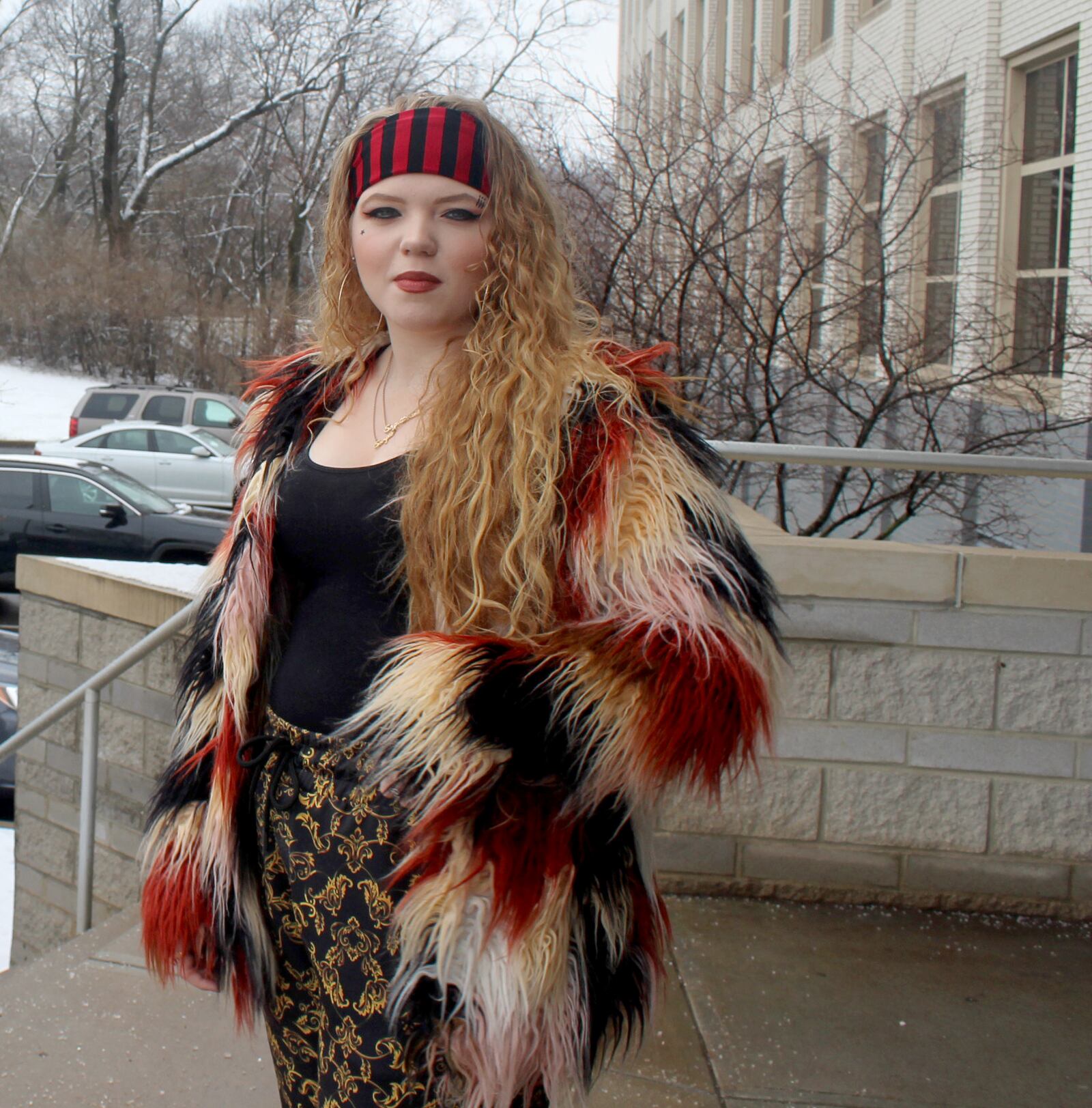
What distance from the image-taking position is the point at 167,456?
62.6 feet

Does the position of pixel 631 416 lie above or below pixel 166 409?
below

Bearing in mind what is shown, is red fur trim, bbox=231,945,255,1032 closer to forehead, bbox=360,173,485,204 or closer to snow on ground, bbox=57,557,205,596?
forehead, bbox=360,173,485,204

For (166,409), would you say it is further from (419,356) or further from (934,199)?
(419,356)

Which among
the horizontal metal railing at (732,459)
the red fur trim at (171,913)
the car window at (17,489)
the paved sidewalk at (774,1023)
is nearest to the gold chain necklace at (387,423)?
the red fur trim at (171,913)

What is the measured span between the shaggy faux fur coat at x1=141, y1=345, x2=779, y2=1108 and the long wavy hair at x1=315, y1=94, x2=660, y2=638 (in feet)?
0.14

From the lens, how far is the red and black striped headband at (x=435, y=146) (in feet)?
5.99

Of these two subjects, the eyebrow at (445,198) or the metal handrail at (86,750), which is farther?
the metal handrail at (86,750)

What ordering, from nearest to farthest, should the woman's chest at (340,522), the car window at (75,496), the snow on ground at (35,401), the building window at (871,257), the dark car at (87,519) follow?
the woman's chest at (340,522) < the building window at (871,257) < the dark car at (87,519) < the car window at (75,496) < the snow on ground at (35,401)

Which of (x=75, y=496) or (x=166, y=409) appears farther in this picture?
(x=166, y=409)

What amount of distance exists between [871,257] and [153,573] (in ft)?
19.0

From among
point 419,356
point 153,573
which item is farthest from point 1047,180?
point 419,356

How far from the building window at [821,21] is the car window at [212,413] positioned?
37.9 feet

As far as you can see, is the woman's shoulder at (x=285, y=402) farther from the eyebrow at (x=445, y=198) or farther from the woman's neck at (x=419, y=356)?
the eyebrow at (x=445, y=198)

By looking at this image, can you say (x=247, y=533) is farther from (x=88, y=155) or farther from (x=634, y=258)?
(x=88, y=155)
